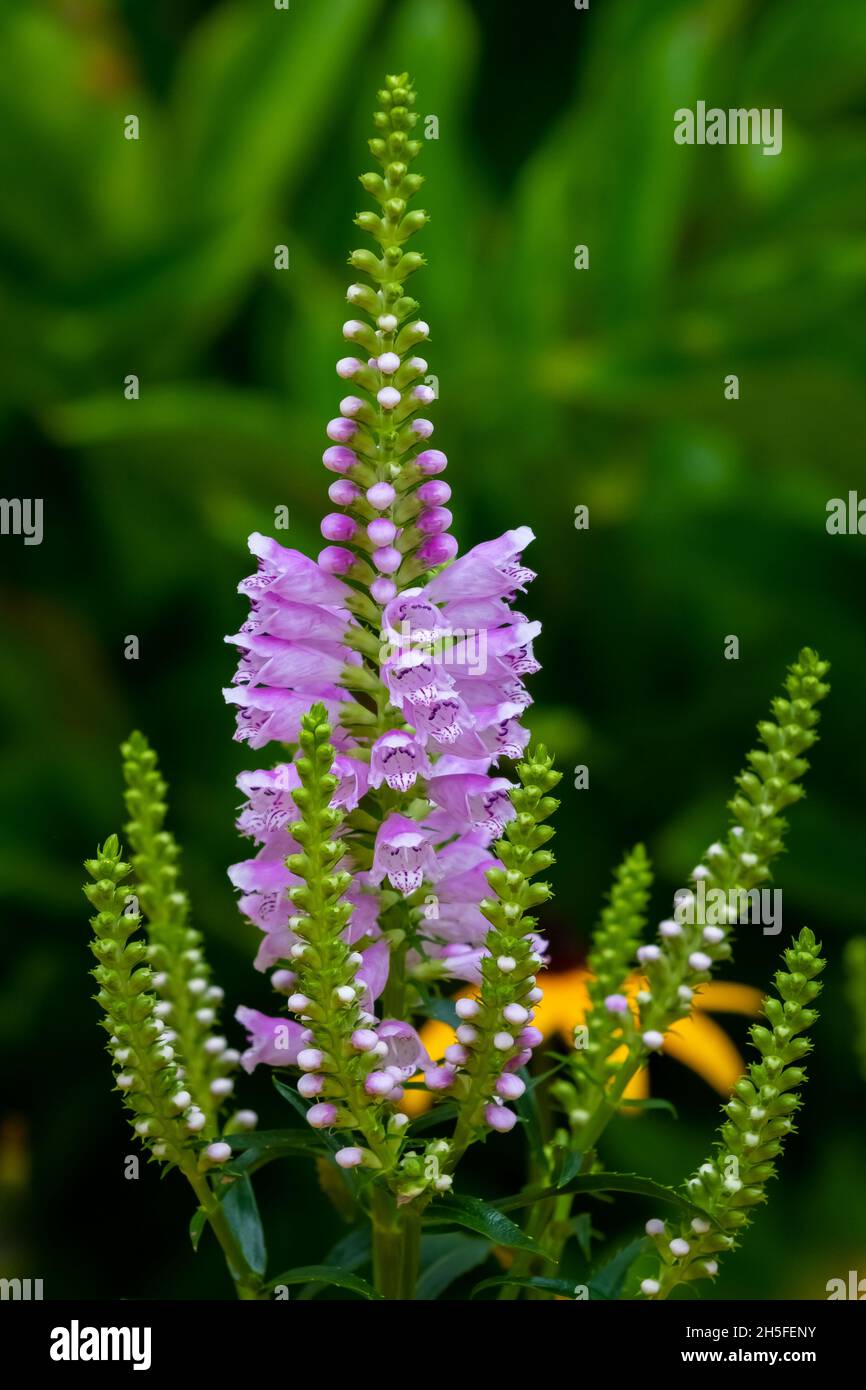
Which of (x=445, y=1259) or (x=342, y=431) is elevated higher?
(x=342, y=431)

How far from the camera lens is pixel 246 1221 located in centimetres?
48

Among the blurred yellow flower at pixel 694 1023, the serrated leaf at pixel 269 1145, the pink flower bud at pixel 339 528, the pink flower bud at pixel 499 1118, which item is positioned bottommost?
the serrated leaf at pixel 269 1145

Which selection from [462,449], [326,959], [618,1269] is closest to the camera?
[326,959]

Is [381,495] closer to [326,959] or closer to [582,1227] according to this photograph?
[326,959]

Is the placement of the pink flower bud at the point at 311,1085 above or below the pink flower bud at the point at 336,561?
below

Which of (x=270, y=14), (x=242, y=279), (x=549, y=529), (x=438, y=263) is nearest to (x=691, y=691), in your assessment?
(x=549, y=529)

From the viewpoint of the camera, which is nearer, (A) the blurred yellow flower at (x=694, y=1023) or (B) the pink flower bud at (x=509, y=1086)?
(B) the pink flower bud at (x=509, y=1086)

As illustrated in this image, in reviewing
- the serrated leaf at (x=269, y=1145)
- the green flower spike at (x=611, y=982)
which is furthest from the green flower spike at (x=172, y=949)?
the green flower spike at (x=611, y=982)

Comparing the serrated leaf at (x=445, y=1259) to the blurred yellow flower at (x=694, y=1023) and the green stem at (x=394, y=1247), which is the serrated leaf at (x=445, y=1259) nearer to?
the green stem at (x=394, y=1247)

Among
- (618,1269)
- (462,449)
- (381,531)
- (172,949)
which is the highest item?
(462,449)

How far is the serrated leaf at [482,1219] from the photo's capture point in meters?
0.39

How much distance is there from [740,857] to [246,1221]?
194mm

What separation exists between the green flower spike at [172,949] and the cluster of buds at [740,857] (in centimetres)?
14

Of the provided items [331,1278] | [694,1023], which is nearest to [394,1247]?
[331,1278]
